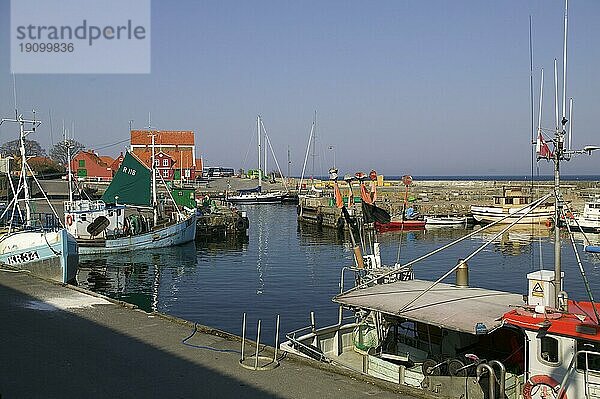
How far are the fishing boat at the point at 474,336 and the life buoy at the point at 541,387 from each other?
16 millimetres

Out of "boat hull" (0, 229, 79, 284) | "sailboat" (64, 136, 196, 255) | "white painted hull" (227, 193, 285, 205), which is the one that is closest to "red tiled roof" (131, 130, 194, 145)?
"white painted hull" (227, 193, 285, 205)

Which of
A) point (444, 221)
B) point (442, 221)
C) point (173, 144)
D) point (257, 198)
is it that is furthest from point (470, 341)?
point (173, 144)

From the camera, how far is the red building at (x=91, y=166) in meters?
91.1

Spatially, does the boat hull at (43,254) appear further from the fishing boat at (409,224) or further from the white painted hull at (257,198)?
the white painted hull at (257,198)

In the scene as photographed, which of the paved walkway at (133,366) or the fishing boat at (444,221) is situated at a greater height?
the paved walkway at (133,366)

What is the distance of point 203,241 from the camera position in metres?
49.4

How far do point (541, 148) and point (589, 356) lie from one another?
11.1 ft

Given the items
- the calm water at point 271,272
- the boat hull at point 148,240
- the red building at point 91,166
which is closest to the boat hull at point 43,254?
the calm water at point 271,272

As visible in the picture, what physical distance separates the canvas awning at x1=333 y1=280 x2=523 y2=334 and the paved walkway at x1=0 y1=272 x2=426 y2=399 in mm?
2162

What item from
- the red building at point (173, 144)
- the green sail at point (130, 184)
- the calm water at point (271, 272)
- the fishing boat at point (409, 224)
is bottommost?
the calm water at point (271, 272)

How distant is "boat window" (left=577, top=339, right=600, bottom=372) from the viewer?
30.9ft

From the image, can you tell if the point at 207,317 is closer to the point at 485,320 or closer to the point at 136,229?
the point at 485,320

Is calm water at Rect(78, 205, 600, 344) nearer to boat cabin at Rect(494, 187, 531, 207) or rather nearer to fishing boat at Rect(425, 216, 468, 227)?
fishing boat at Rect(425, 216, 468, 227)

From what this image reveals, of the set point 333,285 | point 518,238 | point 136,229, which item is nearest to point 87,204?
point 136,229
